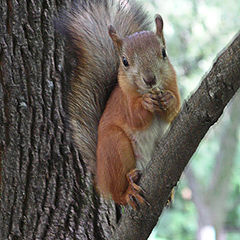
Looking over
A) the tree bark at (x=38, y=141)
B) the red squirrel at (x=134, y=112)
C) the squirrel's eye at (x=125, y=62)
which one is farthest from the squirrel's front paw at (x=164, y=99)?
the tree bark at (x=38, y=141)

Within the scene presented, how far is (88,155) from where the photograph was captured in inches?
70.4

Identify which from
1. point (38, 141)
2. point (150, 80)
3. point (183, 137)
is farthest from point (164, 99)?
point (38, 141)

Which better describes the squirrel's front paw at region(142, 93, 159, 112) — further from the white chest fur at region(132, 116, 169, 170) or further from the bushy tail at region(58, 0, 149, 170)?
the bushy tail at region(58, 0, 149, 170)

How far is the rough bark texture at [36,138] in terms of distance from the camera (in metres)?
1.70

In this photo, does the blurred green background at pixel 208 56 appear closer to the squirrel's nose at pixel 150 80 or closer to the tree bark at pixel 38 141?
the tree bark at pixel 38 141

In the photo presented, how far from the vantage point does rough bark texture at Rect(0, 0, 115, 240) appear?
66.9 inches

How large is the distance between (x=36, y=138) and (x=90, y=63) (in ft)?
1.17

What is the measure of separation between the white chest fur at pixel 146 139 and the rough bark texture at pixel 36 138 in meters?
0.26

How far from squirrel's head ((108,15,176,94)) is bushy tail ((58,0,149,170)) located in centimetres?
15

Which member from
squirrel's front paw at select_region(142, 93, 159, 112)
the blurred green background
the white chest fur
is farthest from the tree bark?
the blurred green background

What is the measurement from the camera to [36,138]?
1.73 meters

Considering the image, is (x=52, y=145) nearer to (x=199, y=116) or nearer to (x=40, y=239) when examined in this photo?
(x=40, y=239)

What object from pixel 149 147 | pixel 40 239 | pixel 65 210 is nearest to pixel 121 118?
pixel 149 147

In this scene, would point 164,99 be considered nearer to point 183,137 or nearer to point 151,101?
point 151,101
